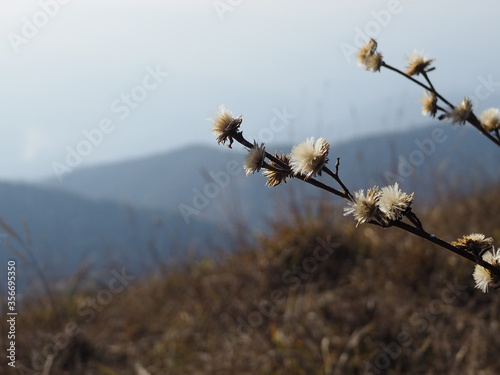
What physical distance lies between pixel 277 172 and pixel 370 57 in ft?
1.37

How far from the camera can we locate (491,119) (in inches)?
42.9

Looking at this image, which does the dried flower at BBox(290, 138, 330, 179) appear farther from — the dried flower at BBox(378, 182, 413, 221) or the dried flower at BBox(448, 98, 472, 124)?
the dried flower at BBox(448, 98, 472, 124)

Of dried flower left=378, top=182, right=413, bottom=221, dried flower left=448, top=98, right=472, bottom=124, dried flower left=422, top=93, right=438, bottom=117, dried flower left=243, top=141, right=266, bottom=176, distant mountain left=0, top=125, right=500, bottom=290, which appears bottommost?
dried flower left=243, top=141, right=266, bottom=176

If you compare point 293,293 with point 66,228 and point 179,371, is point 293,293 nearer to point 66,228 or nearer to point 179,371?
point 179,371

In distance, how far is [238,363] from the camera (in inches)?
111

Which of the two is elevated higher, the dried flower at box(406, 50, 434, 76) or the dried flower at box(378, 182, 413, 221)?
the dried flower at box(406, 50, 434, 76)

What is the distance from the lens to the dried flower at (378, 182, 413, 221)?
0.74 metres

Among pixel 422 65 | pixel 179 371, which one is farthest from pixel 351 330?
pixel 422 65

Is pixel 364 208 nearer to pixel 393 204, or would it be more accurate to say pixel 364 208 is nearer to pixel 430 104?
pixel 393 204

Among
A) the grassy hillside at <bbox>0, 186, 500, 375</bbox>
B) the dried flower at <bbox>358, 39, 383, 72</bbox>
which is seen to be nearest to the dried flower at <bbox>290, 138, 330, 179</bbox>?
the dried flower at <bbox>358, 39, 383, 72</bbox>

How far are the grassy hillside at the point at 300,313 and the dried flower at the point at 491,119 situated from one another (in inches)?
63.4

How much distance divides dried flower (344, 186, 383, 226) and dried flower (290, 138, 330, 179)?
0.06 m

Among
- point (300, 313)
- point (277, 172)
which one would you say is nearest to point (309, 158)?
point (277, 172)

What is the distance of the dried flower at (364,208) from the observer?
74 cm
